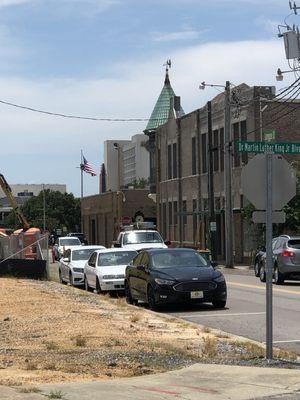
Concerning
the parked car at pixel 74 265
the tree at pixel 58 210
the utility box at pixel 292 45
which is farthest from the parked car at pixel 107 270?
the tree at pixel 58 210

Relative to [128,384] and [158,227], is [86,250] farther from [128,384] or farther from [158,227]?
[158,227]

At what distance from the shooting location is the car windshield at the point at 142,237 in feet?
99.8

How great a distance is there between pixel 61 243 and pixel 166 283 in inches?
1218

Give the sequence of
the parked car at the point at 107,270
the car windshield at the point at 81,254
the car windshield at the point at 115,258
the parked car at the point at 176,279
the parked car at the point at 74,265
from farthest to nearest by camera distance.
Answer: the car windshield at the point at 81,254, the parked car at the point at 74,265, the car windshield at the point at 115,258, the parked car at the point at 107,270, the parked car at the point at 176,279

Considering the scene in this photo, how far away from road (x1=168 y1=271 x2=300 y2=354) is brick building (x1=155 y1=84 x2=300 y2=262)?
56.4 ft

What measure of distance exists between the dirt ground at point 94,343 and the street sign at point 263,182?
85.1 inches

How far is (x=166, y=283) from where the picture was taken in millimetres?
16516

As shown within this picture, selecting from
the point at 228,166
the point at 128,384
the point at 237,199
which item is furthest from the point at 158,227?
the point at 128,384

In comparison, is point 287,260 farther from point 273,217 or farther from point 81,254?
point 273,217

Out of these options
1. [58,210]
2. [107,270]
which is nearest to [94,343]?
[107,270]

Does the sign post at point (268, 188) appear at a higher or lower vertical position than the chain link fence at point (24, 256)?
higher

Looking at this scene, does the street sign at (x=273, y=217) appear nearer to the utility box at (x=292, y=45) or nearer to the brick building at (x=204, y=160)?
the utility box at (x=292, y=45)

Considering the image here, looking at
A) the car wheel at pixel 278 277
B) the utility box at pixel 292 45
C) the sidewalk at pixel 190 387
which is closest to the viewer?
the sidewalk at pixel 190 387

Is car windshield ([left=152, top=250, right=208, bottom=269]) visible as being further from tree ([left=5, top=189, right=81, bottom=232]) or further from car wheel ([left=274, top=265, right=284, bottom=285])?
tree ([left=5, top=189, right=81, bottom=232])
